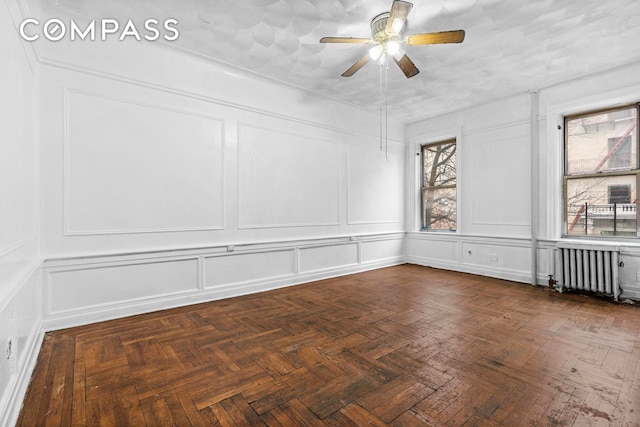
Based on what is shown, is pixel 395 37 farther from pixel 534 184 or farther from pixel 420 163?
pixel 420 163

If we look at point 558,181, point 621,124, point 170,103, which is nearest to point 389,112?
point 558,181

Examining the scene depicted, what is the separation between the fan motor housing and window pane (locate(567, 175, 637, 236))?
139 inches

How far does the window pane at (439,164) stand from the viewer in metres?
5.73

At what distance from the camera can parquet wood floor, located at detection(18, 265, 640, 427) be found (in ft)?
5.51

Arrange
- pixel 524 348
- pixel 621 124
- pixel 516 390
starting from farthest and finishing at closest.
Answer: pixel 621 124
pixel 524 348
pixel 516 390

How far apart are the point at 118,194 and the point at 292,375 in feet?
8.07

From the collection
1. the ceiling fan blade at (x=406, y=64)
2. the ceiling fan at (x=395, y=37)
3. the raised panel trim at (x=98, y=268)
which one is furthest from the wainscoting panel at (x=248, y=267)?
the ceiling fan blade at (x=406, y=64)

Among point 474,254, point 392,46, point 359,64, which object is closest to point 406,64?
point 392,46

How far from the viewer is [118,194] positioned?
3.12 metres

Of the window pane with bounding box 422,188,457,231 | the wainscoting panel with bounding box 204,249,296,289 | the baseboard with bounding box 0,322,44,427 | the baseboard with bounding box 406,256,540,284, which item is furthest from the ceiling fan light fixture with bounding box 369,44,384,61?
the baseboard with bounding box 406,256,540,284

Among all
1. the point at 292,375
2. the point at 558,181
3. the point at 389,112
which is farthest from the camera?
the point at 389,112

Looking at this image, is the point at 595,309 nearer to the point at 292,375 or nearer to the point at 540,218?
the point at 540,218


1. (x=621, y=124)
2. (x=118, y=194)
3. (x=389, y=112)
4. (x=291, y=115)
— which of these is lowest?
(x=118, y=194)

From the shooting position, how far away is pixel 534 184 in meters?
4.53
